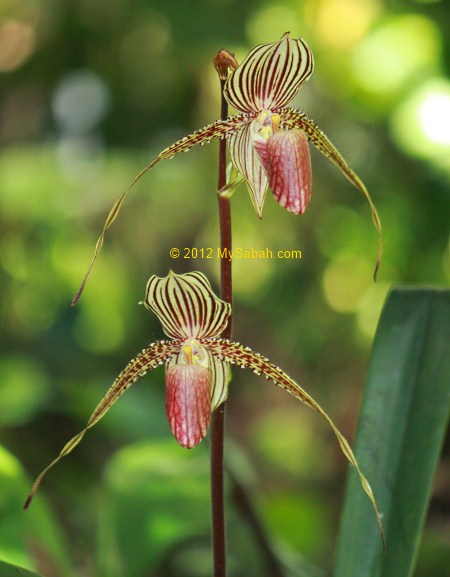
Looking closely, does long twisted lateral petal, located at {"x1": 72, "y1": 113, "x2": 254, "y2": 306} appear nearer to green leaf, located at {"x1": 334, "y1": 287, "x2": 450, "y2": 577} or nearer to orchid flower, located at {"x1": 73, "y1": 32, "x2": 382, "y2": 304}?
orchid flower, located at {"x1": 73, "y1": 32, "x2": 382, "y2": 304}

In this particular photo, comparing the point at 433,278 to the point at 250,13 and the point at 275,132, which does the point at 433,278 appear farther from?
the point at 275,132

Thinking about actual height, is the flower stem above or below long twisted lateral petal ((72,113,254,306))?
below

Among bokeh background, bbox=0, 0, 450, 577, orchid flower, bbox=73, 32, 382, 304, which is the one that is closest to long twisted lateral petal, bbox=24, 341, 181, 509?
orchid flower, bbox=73, 32, 382, 304

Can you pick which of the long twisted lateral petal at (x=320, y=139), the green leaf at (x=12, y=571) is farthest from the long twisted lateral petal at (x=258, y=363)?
the green leaf at (x=12, y=571)

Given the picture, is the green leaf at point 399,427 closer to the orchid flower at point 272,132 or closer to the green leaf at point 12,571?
the orchid flower at point 272,132

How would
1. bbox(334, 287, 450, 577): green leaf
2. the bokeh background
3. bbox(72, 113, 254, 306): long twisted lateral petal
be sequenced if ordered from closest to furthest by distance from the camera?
1. bbox(72, 113, 254, 306): long twisted lateral petal
2. bbox(334, 287, 450, 577): green leaf
3. the bokeh background

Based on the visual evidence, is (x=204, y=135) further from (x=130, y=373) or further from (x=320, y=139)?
(x=130, y=373)

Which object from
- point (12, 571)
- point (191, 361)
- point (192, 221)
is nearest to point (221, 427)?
point (191, 361)

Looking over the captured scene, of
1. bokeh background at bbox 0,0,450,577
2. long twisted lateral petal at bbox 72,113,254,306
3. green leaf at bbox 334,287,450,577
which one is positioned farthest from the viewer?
bokeh background at bbox 0,0,450,577
